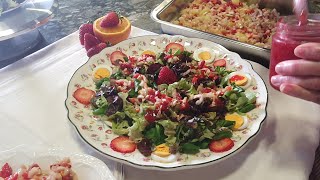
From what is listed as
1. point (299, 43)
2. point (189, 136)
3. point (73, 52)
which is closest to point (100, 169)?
point (189, 136)

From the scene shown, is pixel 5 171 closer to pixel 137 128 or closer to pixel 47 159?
pixel 47 159

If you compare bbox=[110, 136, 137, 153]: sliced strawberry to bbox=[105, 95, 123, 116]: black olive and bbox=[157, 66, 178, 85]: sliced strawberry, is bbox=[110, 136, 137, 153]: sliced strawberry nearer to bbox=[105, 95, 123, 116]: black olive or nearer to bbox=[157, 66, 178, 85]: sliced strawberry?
bbox=[105, 95, 123, 116]: black olive

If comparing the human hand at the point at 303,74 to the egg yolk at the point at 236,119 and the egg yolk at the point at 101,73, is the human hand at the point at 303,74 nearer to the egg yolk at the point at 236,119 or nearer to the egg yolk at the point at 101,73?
the egg yolk at the point at 236,119

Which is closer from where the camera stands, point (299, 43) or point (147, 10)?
point (299, 43)

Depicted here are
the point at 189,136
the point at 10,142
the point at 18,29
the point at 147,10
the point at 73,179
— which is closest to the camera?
the point at 73,179

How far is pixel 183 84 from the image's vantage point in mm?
1116

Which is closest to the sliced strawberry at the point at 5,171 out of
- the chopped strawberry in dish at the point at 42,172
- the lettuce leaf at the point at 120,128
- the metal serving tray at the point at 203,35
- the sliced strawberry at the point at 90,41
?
the chopped strawberry in dish at the point at 42,172

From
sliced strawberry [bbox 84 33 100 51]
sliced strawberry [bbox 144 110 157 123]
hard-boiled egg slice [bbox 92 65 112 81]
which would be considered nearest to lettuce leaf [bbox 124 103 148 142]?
sliced strawberry [bbox 144 110 157 123]

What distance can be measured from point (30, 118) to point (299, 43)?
78 cm

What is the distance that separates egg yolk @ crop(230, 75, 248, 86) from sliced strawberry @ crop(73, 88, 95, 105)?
0.43 meters

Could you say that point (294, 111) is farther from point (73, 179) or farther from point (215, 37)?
point (73, 179)

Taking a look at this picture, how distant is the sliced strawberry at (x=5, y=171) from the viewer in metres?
0.85

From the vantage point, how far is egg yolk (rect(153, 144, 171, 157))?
907 mm

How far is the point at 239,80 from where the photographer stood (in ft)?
3.77
